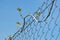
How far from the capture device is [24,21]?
119 inches

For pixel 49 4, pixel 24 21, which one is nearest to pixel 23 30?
pixel 24 21

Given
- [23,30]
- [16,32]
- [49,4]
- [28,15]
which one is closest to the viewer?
[49,4]

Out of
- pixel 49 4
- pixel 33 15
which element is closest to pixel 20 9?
pixel 33 15

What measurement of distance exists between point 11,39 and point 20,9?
0.54m

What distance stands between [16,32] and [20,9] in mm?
356

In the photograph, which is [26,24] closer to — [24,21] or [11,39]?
[24,21]

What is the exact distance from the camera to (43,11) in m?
2.37

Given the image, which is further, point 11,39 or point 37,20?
point 11,39

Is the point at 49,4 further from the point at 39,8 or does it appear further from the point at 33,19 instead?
the point at 33,19

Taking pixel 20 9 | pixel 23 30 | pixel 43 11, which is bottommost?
pixel 23 30

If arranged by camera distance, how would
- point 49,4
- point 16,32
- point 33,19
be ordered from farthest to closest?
1. point 16,32
2. point 33,19
3. point 49,4

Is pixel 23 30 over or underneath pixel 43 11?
underneath

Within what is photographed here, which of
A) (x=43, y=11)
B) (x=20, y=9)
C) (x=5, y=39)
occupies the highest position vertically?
(x=43, y=11)

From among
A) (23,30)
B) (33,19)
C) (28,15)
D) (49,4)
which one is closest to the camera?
(49,4)
